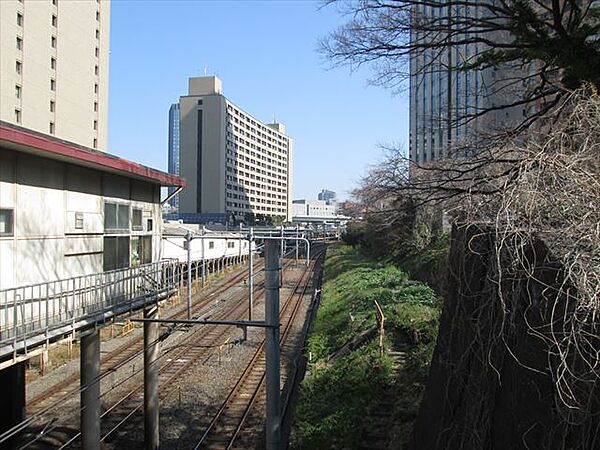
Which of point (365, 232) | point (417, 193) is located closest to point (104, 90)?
point (365, 232)

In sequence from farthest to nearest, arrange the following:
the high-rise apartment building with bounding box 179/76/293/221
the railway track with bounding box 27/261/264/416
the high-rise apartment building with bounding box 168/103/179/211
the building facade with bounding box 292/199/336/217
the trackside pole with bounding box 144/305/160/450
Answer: the high-rise apartment building with bounding box 168/103/179/211 → the building facade with bounding box 292/199/336/217 → the high-rise apartment building with bounding box 179/76/293/221 → the railway track with bounding box 27/261/264/416 → the trackside pole with bounding box 144/305/160/450

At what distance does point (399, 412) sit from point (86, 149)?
6.72m

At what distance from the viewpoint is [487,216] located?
4.36m

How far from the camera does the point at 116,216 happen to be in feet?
35.1

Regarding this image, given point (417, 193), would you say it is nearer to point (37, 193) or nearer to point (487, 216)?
point (487, 216)

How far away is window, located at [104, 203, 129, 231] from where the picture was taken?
33.8ft

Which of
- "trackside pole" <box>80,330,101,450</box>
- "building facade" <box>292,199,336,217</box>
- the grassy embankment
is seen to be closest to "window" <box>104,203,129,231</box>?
"trackside pole" <box>80,330,101,450</box>

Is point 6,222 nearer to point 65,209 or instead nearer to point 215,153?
point 65,209

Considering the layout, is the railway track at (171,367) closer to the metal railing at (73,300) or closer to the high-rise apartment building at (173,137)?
the metal railing at (73,300)

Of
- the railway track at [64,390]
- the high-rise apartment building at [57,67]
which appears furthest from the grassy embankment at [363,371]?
the high-rise apartment building at [57,67]

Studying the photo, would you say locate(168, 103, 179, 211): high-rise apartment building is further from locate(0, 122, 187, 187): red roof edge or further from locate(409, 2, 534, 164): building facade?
locate(409, 2, 534, 164): building facade

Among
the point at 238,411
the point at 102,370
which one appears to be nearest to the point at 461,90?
the point at 238,411

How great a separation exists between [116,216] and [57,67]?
36.6 m

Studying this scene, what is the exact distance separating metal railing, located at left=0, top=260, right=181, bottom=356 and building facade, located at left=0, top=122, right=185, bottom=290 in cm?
23
